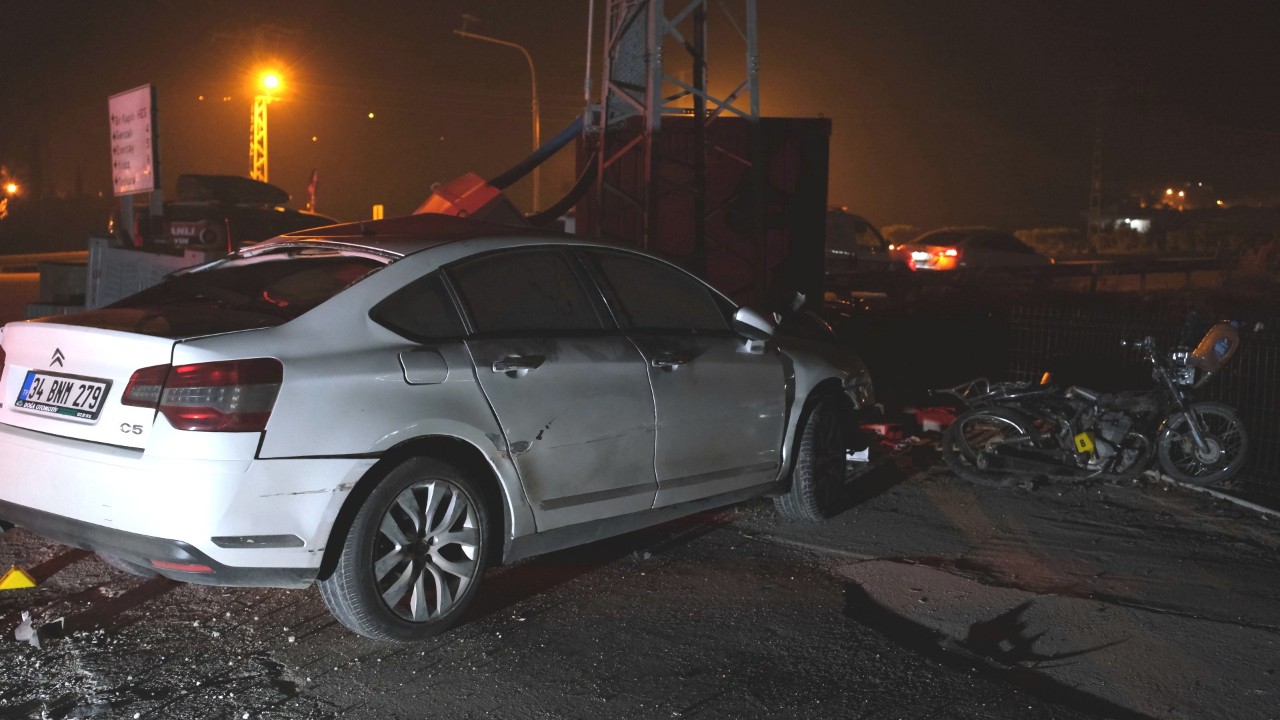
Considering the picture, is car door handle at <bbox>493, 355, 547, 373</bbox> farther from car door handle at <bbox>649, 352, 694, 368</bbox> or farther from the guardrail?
the guardrail

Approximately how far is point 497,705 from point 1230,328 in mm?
5996

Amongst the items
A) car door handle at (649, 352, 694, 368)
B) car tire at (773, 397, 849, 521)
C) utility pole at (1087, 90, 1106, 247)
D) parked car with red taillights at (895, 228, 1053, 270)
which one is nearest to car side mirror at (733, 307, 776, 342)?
car door handle at (649, 352, 694, 368)

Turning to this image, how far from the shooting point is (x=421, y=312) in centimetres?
447

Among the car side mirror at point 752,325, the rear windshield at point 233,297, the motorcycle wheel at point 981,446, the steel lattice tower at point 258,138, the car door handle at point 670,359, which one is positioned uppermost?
the steel lattice tower at point 258,138

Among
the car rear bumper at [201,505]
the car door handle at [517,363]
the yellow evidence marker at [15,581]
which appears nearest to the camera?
the car rear bumper at [201,505]

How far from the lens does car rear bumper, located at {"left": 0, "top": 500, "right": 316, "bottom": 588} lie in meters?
3.84

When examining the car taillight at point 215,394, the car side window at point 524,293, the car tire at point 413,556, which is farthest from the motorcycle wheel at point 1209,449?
the car taillight at point 215,394

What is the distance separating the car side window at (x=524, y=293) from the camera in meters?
4.69

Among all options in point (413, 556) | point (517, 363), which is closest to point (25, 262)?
point (517, 363)

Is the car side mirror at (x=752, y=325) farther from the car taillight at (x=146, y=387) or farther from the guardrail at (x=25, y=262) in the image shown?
the guardrail at (x=25, y=262)

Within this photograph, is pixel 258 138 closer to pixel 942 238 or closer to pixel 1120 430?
pixel 942 238

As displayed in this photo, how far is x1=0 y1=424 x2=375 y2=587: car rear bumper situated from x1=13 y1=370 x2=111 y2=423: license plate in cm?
10

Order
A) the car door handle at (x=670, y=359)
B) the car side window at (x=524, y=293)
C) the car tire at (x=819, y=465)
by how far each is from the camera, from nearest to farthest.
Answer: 1. the car side window at (x=524, y=293)
2. the car door handle at (x=670, y=359)
3. the car tire at (x=819, y=465)

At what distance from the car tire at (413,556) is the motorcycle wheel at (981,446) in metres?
4.41
